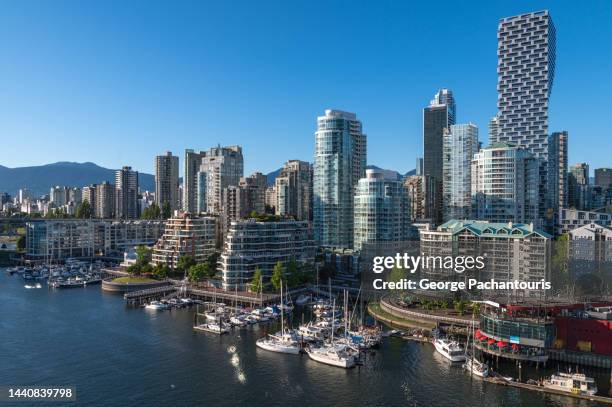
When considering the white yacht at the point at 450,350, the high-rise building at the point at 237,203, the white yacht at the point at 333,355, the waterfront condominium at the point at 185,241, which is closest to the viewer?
the white yacht at the point at 333,355

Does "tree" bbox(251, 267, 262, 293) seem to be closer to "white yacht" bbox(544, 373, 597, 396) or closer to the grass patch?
the grass patch

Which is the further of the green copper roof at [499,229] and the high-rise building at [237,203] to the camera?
the high-rise building at [237,203]

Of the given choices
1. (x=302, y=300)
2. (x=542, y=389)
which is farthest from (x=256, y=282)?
(x=542, y=389)

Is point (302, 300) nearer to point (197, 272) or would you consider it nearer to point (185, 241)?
point (197, 272)

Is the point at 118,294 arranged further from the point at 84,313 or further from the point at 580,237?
the point at 580,237

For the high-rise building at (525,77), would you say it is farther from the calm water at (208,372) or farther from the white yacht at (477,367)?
the white yacht at (477,367)

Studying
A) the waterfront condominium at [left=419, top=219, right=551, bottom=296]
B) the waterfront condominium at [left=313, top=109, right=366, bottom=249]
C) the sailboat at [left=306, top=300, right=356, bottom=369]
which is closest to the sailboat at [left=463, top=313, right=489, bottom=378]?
the sailboat at [left=306, top=300, right=356, bottom=369]

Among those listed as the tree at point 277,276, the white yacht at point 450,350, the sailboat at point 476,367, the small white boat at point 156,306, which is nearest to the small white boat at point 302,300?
the tree at point 277,276
